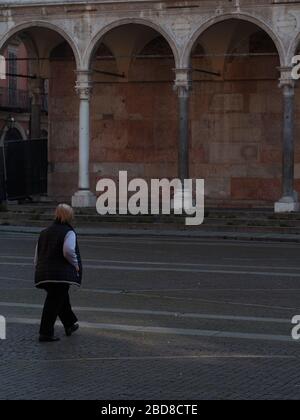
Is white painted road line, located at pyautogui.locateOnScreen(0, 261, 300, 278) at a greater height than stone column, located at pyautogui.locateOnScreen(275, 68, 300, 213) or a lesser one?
lesser

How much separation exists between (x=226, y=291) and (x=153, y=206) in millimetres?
18843

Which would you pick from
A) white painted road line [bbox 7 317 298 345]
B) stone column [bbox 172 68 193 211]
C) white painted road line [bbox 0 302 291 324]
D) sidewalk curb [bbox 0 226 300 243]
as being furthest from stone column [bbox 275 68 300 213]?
white painted road line [bbox 7 317 298 345]

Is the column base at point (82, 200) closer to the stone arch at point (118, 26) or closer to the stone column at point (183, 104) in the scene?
the stone column at point (183, 104)

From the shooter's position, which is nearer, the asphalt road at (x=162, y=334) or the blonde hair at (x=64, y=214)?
the asphalt road at (x=162, y=334)

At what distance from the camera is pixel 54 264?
1077cm

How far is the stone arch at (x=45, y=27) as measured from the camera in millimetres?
32094

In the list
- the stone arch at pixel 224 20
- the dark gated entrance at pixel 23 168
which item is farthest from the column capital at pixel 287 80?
the dark gated entrance at pixel 23 168

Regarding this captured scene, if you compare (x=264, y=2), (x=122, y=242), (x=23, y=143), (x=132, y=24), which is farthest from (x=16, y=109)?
(x=122, y=242)

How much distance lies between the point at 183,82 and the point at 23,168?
8.04 m

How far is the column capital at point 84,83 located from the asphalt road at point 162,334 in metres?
13.4

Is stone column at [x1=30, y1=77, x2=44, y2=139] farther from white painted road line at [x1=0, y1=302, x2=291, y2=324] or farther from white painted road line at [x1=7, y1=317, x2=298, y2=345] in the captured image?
white painted road line at [x1=7, y1=317, x2=298, y2=345]

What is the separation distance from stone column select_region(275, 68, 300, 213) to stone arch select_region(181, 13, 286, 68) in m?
0.62

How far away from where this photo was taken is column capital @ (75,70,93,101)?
1270 inches

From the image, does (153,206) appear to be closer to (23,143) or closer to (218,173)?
(218,173)
